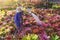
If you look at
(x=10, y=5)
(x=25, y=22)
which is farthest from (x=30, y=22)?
(x=10, y=5)

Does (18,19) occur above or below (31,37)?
above

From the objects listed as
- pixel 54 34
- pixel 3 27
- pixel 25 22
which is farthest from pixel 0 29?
pixel 54 34

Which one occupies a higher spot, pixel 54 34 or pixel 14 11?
pixel 14 11

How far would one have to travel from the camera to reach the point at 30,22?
14.1 ft

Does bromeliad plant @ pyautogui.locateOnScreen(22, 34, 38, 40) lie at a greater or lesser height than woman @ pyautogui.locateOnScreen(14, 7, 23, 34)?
lesser

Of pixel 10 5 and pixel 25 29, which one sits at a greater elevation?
pixel 10 5

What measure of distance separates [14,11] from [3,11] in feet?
0.47

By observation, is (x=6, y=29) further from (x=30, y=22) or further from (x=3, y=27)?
(x=30, y=22)

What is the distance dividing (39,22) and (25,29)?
0.64 feet

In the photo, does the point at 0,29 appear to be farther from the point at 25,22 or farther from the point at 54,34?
the point at 54,34

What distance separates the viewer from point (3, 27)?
4.23 m

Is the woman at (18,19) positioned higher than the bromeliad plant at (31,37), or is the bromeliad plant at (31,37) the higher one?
the woman at (18,19)

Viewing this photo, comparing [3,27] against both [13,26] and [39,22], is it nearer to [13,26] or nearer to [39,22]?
[13,26]

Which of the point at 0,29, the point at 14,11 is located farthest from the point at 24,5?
the point at 0,29
